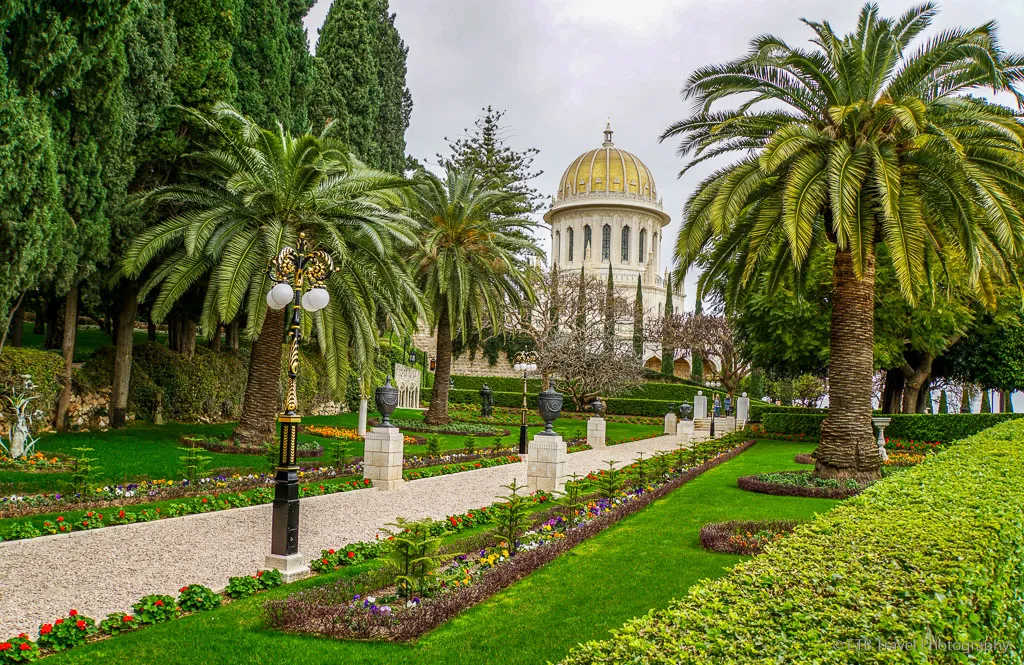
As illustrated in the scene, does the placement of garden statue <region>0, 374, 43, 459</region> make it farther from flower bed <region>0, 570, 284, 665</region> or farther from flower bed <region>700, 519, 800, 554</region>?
flower bed <region>700, 519, 800, 554</region>

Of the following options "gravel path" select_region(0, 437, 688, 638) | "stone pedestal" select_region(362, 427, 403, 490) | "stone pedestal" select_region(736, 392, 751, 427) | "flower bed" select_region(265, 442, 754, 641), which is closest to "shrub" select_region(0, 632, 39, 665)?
"gravel path" select_region(0, 437, 688, 638)

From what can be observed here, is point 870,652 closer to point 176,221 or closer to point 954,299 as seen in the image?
point 176,221

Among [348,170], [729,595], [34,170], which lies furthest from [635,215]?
[729,595]

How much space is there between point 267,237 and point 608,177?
56.9m

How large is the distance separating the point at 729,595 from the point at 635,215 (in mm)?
66873

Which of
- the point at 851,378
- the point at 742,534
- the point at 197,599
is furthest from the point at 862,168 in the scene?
the point at 197,599

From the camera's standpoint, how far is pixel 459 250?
22.5 m

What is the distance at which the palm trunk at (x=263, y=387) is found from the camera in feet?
53.1

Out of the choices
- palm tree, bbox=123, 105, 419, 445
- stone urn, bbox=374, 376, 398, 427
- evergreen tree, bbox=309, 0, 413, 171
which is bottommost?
stone urn, bbox=374, 376, 398, 427

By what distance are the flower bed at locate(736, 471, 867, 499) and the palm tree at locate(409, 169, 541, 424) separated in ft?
34.7

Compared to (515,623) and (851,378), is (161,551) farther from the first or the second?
(851,378)

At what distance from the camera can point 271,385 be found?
1639cm

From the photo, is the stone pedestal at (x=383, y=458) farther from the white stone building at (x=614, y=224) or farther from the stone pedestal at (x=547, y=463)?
the white stone building at (x=614, y=224)

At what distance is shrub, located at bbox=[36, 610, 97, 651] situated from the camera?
5215 mm
